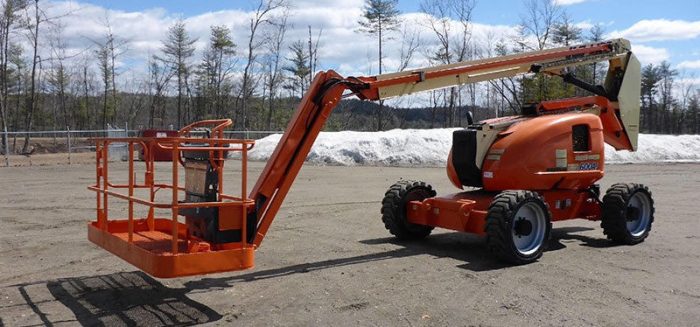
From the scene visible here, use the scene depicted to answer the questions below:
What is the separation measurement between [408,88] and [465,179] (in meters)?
2.16

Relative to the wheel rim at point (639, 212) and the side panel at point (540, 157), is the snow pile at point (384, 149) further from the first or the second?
the side panel at point (540, 157)

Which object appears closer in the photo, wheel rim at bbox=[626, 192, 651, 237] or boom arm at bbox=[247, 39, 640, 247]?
boom arm at bbox=[247, 39, 640, 247]

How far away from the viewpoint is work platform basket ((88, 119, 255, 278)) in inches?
239

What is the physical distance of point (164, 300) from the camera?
6.80m

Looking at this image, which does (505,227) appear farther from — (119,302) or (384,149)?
(384,149)

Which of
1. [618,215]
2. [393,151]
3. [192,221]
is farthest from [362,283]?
[393,151]

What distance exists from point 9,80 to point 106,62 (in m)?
8.19

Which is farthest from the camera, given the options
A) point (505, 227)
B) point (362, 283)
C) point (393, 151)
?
point (393, 151)

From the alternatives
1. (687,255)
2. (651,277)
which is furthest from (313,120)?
(687,255)

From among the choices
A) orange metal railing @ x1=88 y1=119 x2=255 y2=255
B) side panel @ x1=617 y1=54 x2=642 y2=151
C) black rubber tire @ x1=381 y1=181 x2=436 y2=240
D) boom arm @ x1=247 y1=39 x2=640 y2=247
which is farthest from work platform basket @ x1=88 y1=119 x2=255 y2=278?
side panel @ x1=617 y1=54 x2=642 y2=151

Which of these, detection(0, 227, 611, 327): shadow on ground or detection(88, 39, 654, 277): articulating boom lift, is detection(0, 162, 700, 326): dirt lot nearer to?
detection(0, 227, 611, 327): shadow on ground

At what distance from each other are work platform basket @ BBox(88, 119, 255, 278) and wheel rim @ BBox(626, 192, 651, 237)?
6705 millimetres

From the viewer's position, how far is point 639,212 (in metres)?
10.6

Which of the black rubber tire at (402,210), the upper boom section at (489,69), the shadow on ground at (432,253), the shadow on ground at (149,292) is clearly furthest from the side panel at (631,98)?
the black rubber tire at (402,210)
